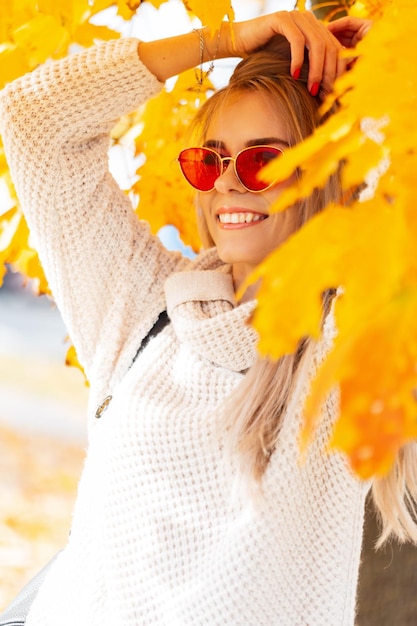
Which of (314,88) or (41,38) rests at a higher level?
(41,38)

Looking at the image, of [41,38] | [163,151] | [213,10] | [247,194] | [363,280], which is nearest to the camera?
[363,280]

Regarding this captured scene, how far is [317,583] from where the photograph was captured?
1.20m

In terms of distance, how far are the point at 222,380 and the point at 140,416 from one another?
0.53 feet

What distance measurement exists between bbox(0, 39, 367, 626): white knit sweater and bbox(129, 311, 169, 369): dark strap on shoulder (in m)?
0.02

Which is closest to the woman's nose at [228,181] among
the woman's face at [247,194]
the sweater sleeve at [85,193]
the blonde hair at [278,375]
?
the woman's face at [247,194]

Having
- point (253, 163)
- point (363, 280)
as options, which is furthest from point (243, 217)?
point (363, 280)

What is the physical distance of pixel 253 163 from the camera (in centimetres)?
125

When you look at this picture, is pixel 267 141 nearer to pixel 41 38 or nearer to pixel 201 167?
pixel 201 167

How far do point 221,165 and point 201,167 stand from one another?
0.14ft

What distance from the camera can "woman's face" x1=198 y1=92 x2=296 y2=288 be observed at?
1.29m

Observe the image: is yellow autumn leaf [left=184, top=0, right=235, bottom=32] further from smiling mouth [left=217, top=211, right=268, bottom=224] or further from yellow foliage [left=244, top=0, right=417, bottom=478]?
yellow foliage [left=244, top=0, right=417, bottom=478]

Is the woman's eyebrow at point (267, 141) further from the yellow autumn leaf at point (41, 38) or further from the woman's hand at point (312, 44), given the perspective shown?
the yellow autumn leaf at point (41, 38)

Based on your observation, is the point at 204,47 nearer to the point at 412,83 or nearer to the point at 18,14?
the point at 18,14

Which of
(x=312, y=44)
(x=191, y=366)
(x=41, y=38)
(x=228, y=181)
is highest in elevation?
(x=41, y=38)
